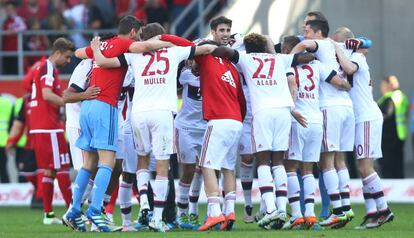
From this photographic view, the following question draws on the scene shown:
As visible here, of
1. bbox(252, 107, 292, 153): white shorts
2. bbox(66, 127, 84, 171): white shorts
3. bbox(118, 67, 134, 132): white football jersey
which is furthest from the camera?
bbox(66, 127, 84, 171): white shorts

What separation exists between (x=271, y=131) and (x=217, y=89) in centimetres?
79

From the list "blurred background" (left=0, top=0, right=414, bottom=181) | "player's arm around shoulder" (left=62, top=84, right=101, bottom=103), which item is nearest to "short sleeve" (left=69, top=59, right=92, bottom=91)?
"player's arm around shoulder" (left=62, top=84, right=101, bottom=103)

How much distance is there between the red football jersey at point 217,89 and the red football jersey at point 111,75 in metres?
0.90

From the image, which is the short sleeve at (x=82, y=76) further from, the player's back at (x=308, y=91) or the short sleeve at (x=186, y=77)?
the player's back at (x=308, y=91)

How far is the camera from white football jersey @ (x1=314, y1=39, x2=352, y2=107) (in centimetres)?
1661

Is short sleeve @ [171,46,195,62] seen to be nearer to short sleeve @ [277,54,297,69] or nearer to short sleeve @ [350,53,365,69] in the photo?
short sleeve @ [277,54,297,69]

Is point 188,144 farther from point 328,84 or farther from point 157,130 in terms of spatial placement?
point 328,84

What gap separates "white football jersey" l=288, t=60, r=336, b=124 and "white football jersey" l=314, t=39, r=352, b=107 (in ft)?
0.66

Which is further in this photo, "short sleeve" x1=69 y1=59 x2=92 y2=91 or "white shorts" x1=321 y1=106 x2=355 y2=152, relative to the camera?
"white shorts" x1=321 y1=106 x2=355 y2=152

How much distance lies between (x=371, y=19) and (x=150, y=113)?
35.0ft

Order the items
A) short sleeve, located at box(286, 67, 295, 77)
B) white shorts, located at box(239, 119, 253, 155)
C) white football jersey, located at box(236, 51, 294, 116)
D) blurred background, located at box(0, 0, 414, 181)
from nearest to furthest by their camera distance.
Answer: white football jersey, located at box(236, 51, 294, 116)
short sleeve, located at box(286, 67, 295, 77)
white shorts, located at box(239, 119, 253, 155)
blurred background, located at box(0, 0, 414, 181)

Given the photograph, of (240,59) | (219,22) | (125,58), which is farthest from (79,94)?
(219,22)

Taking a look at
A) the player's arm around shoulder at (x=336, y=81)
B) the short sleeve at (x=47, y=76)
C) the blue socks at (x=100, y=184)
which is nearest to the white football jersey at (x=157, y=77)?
the blue socks at (x=100, y=184)

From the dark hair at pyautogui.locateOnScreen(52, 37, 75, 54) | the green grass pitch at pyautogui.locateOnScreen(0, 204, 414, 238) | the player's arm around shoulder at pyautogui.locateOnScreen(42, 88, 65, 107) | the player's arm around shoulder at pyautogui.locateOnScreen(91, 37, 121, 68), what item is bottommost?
the green grass pitch at pyautogui.locateOnScreen(0, 204, 414, 238)
